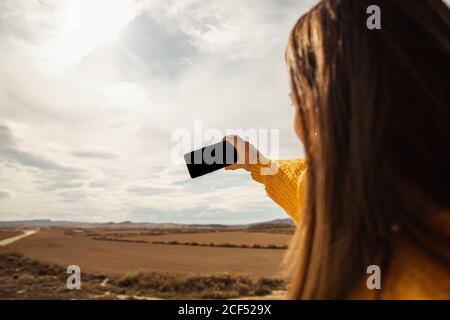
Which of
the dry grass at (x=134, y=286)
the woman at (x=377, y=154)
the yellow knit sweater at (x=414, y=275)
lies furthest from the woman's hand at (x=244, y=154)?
the dry grass at (x=134, y=286)

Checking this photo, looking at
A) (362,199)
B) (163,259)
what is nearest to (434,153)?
(362,199)

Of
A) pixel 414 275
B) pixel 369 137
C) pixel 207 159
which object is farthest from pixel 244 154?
pixel 414 275

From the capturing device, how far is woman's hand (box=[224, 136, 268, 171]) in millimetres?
1523

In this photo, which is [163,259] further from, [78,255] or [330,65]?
[330,65]

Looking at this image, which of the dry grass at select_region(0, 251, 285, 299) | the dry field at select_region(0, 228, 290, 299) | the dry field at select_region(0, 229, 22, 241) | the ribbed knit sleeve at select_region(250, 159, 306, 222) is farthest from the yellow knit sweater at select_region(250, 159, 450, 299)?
the dry field at select_region(0, 229, 22, 241)

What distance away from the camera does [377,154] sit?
80cm

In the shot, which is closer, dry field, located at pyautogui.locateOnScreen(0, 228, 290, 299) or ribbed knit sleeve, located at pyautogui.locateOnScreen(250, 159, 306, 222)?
ribbed knit sleeve, located at pyautogui.locateOnScreen(250, 159, 306, 222)

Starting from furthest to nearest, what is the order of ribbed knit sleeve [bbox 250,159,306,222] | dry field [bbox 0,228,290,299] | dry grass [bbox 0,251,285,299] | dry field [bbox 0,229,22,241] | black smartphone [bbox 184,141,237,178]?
dry field [bbox 0,229,22,241], dry field [bbox 0,228,290,299], dry grass [bbox 0,251,285,299], ribbed knit sleeve [bbox 250,159,306,222], black smartphone [bbox 184,141,237,178]

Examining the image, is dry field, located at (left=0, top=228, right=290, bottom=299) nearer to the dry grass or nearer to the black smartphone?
the dry grass

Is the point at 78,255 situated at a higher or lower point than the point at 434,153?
lower

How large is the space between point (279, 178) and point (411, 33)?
108 centimetres

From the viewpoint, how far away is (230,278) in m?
23.2

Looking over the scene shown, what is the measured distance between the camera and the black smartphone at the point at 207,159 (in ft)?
4.55
